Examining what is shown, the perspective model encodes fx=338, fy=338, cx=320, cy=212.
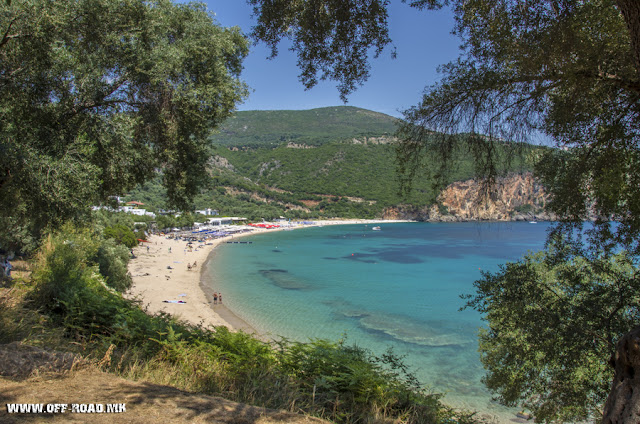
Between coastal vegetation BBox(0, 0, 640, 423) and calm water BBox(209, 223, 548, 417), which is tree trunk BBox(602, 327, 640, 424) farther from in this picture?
calm water BBox(209, 223, 548, 417)

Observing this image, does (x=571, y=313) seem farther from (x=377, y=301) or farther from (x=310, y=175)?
(x=310, y=175)

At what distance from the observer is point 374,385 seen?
4.35 meters

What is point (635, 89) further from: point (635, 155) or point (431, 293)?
point (431, 293)

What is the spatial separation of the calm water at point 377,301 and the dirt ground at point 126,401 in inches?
116

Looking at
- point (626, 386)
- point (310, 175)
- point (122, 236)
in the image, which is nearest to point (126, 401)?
point (626, 386)

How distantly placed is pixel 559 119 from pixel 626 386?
3.81 m

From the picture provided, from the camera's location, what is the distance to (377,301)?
33.2 metres

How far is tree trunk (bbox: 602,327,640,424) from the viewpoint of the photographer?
2512mm

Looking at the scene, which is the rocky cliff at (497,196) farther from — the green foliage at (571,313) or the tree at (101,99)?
the tree at (101,99)

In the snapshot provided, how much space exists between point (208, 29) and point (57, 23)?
9.19ft

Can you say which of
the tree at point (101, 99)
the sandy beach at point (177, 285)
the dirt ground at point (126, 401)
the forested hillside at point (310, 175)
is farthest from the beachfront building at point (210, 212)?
the dirt ground at point (126, 401)

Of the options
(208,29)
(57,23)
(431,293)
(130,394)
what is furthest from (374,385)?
(431,293)

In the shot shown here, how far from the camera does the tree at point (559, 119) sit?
14.3ft

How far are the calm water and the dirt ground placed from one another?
2950 mm
